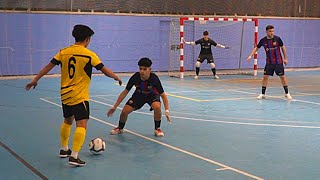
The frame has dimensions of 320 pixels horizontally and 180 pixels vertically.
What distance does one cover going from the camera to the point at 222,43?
992 inches

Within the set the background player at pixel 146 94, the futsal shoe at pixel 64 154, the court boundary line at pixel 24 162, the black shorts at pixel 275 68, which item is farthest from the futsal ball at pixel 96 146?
the black shorts at pixel 275 68

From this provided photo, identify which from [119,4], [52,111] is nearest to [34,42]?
[119,4]

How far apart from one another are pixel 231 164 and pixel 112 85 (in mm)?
11173

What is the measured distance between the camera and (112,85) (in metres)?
17.8

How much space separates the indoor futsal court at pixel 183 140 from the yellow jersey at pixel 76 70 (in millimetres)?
958

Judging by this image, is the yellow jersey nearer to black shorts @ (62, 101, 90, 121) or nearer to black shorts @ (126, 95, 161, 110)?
black shorts @ (62, 101, 90, 121)

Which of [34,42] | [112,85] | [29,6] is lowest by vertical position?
[112,85]

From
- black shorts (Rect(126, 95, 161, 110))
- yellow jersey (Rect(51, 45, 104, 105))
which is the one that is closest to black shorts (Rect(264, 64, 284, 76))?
black shorts (Rect(126, 95, 161, 110))

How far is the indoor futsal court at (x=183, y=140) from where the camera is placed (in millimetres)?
6551

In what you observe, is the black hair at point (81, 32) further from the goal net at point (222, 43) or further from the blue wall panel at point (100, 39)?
the goal net at point (222, 43)

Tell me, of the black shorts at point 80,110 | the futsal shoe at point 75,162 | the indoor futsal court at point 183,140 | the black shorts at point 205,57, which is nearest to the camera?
the indoor futsal court at point 183,140

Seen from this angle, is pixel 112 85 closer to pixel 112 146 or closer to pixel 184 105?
pixel 184 105

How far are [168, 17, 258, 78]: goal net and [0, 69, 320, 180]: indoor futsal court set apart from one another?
28.6 ft

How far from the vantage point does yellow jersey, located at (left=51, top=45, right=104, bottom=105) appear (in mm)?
6684
